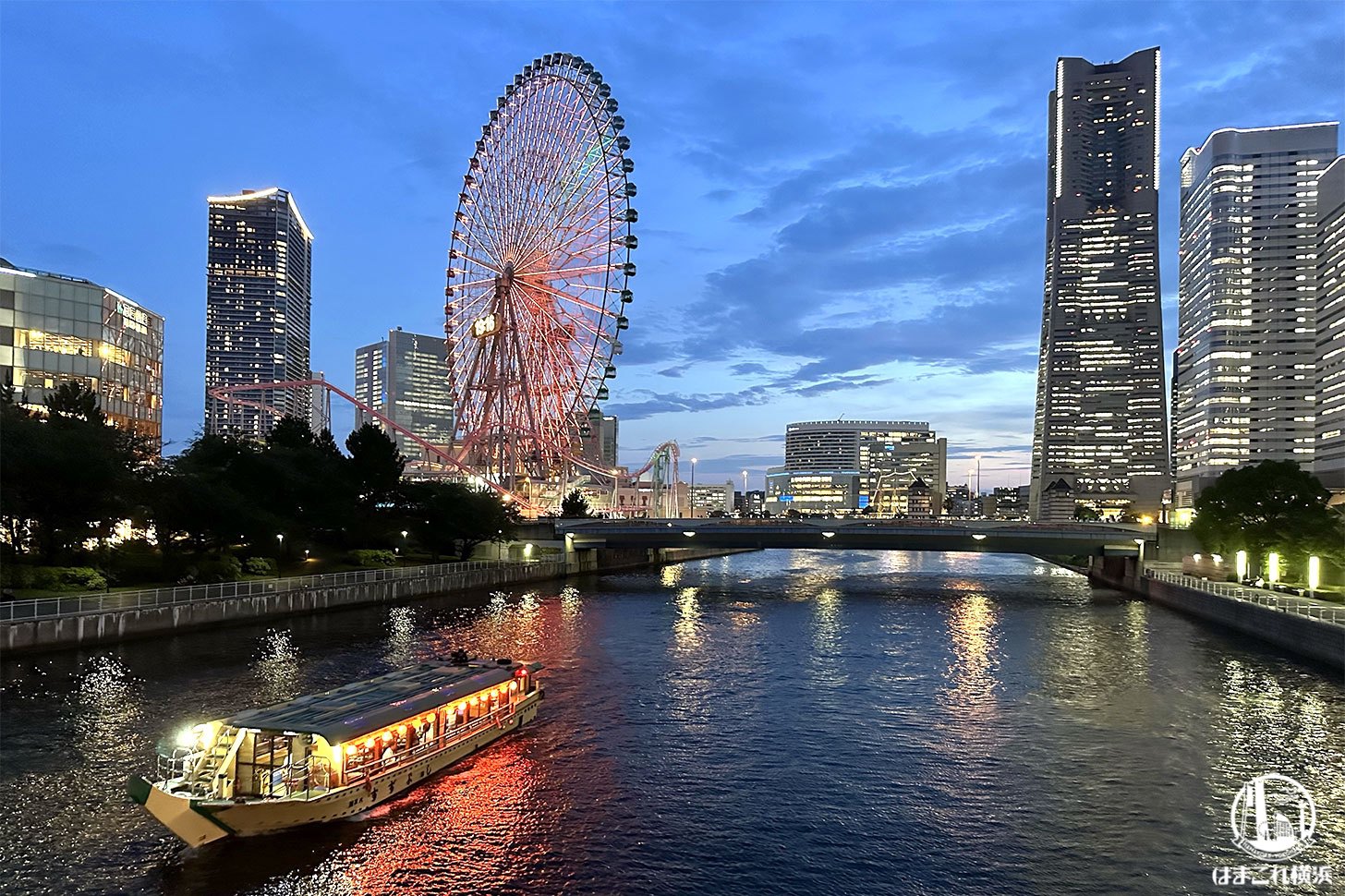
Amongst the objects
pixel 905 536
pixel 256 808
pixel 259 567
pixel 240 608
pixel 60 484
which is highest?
pixel 60 484

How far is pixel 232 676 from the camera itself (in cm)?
5259

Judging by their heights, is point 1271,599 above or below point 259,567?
below

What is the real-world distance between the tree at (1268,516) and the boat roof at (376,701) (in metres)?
82.6

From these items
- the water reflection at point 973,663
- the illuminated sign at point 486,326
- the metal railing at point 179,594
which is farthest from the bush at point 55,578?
the illuminated sign at point 486,326

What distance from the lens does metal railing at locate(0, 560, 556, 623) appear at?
56550 millimetres

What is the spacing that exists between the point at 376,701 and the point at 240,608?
40996 millimetres

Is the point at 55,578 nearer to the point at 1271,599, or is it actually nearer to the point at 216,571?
the point at 216,571

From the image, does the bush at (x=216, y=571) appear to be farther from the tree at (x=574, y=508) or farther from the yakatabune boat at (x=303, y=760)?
the tree at (x=574, y=508)

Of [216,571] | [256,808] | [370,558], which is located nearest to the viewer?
[256,808]

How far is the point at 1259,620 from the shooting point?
7138 centimetres

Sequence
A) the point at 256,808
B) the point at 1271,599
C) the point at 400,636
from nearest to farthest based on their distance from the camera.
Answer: the point at 256,808 < the point at 400,636 < the point at 1271,599

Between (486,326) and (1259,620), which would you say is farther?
(486,326)

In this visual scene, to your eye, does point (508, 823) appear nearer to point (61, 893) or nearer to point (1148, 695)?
point (61, 893)

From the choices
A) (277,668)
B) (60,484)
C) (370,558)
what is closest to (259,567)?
(370,558)
